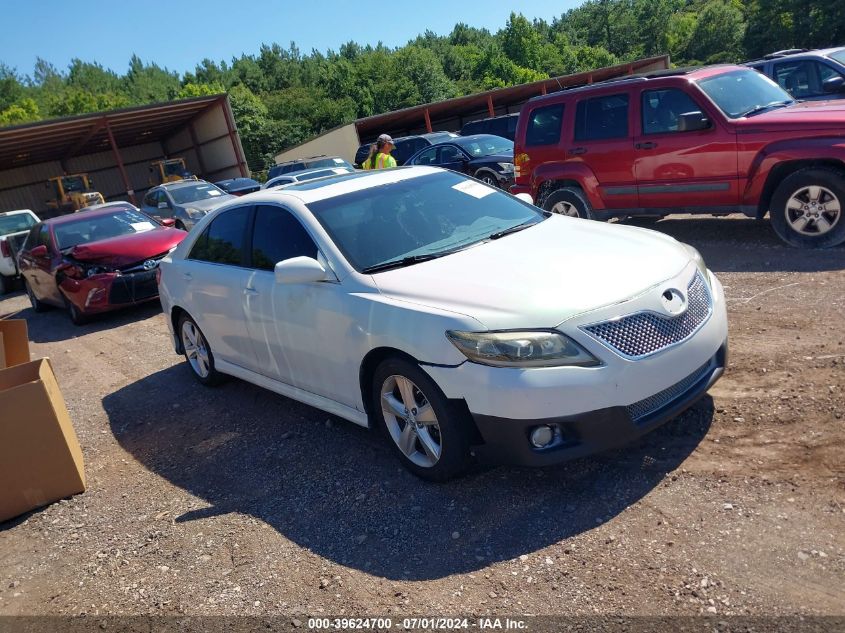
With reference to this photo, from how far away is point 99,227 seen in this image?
10734 mm

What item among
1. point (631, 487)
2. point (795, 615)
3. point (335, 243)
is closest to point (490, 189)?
point (335, 243)

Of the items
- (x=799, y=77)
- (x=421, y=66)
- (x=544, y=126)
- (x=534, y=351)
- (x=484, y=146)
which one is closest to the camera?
(x=534, y=351)

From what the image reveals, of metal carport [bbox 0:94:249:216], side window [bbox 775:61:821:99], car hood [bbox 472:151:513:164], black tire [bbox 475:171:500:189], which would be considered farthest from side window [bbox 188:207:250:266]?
metal carport [bbox 0:94:249:216]

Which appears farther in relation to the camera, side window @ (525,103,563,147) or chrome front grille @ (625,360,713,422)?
side window @ (525,103,563,147)

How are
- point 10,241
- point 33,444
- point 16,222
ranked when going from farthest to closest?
point 16,222 → point 10,241 → point 33,444

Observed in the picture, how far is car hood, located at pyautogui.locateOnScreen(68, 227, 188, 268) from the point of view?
973 cm

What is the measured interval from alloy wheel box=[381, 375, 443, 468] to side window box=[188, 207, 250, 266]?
189 cm

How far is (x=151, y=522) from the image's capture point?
4051 mm

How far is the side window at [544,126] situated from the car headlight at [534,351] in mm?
6362

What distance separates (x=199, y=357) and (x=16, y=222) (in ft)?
46.8

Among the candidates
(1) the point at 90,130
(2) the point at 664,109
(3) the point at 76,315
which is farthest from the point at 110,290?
(1) the point at 90,130

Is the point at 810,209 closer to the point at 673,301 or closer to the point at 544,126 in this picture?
the point at 544,126

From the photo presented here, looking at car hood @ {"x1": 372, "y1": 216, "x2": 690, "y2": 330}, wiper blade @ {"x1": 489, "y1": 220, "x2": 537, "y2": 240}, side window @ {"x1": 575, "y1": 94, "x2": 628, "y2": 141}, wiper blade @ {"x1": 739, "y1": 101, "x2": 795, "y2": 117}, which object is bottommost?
car hood @ {"x1": 372, "y1": 216, "x2": 690, "y2": 330}

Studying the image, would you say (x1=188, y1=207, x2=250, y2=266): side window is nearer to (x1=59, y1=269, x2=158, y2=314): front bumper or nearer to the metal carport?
(x1=59, y1=269, x2=158, y2=314): front bumper
